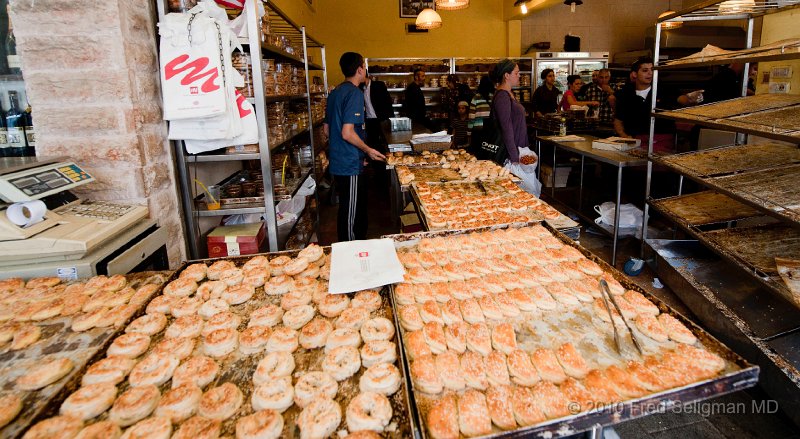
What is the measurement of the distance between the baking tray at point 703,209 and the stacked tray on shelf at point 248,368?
9.82 feet

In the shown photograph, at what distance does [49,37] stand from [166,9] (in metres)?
0.65

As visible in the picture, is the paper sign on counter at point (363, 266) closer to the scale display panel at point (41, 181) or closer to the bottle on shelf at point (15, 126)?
the scale display panel at point (41, 181)

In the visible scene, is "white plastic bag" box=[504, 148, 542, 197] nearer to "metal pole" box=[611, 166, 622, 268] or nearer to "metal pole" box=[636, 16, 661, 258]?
"metal pole" box=[611, 166, 622, 268]

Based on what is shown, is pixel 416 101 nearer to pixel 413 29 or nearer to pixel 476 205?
pixel 413 29

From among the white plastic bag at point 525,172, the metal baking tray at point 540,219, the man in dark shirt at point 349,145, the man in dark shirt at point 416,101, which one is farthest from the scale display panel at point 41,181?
the man in dark shirt at point 416,101

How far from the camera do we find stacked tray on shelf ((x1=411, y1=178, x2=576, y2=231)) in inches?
112

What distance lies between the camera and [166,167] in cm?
274

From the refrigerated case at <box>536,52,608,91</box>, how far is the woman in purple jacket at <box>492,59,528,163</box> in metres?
6.07

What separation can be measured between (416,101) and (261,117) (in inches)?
261

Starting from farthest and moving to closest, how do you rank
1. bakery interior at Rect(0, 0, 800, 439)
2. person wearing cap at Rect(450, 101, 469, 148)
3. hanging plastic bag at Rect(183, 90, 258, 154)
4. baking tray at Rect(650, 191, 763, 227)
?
person wearing cap at Rect(450, 101, 469, 148) < baking tray at Rect(650, 191, 763, 227) < hanging plastic bag at Rect(183, 90, 258, 154) < bakery interior at Rect(0, 0, 800, 439)

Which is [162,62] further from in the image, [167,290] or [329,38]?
[329,38]

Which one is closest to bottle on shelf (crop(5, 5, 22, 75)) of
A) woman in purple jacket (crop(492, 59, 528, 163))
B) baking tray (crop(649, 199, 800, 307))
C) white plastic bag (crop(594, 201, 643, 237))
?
woman in purple jacket (crop(492, 59, 528, 163))

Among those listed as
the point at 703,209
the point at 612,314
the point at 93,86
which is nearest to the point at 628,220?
the point at 703,209

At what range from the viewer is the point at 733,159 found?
352cm
